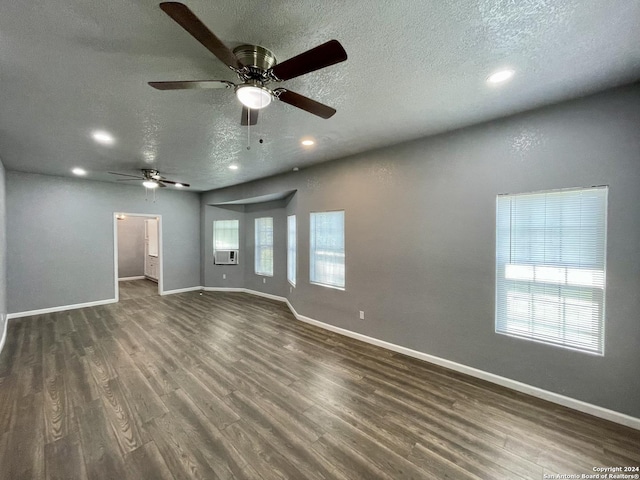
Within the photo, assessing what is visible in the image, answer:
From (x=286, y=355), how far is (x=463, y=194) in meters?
2.99

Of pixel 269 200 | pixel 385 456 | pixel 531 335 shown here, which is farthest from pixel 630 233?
pixel 269 200

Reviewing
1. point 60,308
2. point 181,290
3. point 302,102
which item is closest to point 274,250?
point 181,290

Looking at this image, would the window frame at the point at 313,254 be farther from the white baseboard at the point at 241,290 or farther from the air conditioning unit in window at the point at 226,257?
the air conditioning unit in window at the point at 226,257

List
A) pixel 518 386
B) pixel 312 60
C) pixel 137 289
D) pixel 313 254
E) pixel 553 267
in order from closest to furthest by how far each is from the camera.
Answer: pixel 312 60
pixel 553 267
pixel 518 386
pixel 313 254
pixel 137 289

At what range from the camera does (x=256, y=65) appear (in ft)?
5.62

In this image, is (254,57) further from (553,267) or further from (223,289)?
(223,289)

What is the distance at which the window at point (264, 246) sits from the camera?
6797 millimetres

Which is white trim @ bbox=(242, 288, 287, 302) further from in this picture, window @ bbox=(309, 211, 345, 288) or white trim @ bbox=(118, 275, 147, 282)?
white trim @ bbox=(118, 275, 147, 282)

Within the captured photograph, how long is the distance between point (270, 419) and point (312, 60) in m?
2.70

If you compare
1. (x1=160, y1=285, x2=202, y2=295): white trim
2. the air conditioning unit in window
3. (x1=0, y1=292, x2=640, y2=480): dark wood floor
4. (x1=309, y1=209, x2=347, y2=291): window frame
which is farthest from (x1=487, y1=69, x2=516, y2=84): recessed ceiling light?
(x1=160, y1=285, x2=202, y2=295): white trim

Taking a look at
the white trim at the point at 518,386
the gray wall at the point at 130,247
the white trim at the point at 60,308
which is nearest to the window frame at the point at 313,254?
the white trim at the point at 518,386

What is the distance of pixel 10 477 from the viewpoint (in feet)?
5.58

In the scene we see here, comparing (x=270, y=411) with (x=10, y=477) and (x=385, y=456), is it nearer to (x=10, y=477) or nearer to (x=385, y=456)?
(x=385, y=456)

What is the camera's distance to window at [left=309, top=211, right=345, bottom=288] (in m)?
4.27
